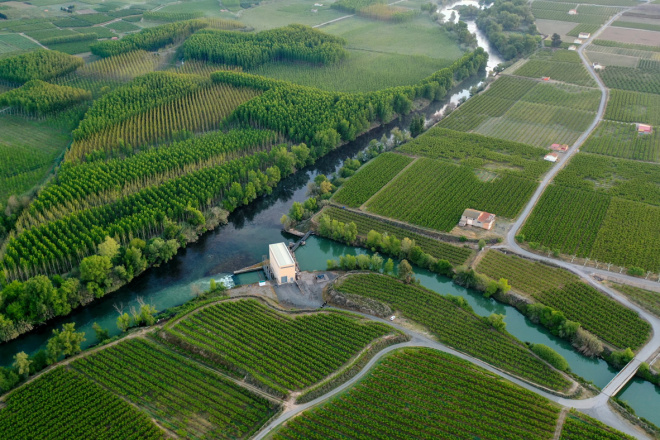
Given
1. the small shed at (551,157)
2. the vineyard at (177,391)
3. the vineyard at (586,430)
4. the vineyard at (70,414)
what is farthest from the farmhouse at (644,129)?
the vineyard at (70,414)

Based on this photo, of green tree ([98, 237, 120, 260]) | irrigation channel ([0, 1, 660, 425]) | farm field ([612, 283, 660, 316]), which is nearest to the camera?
irrigation channel ([0, 1, 660, 425])

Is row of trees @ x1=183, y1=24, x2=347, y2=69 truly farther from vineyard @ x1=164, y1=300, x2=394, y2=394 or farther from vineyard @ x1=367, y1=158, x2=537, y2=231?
vineyard @ x1=164, y1=300, x2=394, y2=394

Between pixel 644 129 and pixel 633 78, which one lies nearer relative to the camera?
pixel 644 129

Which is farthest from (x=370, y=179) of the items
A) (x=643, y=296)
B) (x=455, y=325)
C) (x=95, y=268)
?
(x=95, y=268)

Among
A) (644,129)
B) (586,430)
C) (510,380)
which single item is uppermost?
(644,129)

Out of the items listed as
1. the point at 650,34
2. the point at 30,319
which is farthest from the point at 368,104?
the point at 650,34

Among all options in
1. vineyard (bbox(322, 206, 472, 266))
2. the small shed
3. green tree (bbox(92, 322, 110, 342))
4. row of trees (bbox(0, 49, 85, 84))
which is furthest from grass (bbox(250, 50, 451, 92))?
green tree (bbox(92, 322, 110, 342))

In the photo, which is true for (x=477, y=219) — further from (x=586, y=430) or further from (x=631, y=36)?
(x=631, y=36)
